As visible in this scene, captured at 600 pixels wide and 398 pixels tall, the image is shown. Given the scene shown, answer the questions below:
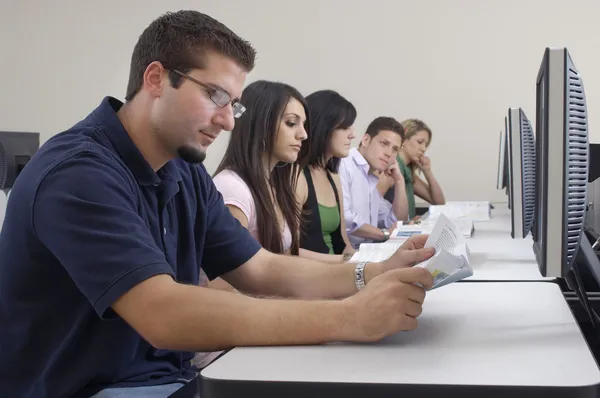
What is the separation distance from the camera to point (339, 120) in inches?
121

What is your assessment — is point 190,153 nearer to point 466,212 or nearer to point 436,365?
point 436,365

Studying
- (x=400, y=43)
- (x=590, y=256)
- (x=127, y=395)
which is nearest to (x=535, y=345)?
(x=590, y=256)

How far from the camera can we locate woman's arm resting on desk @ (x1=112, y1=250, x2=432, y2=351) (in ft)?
3.20

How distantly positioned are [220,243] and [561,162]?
2.55 feet

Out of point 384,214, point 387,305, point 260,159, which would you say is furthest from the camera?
point 384,214

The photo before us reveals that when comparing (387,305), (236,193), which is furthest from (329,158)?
(387,305)

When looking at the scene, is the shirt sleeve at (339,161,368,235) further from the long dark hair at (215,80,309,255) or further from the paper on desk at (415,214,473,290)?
the paper on desk at (415,214,473,290)

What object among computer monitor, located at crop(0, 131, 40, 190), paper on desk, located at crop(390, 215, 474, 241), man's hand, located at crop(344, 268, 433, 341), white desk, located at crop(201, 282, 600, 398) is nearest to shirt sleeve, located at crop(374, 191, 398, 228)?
paper on desk, located at crop(390, 215, 474, 241)

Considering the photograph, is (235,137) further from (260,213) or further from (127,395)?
(127,395)

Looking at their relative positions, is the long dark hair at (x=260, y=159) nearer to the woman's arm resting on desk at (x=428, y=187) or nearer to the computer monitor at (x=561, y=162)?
the computer monitor at (x=561, y=162)

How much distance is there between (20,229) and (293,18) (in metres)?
4.77

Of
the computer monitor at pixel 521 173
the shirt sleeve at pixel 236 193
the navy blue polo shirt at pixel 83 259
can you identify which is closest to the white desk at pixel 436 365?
the navy blue polo shirt at pixel 83 259

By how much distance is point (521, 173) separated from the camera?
1.75 metres

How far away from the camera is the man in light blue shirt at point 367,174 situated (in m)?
3.55
